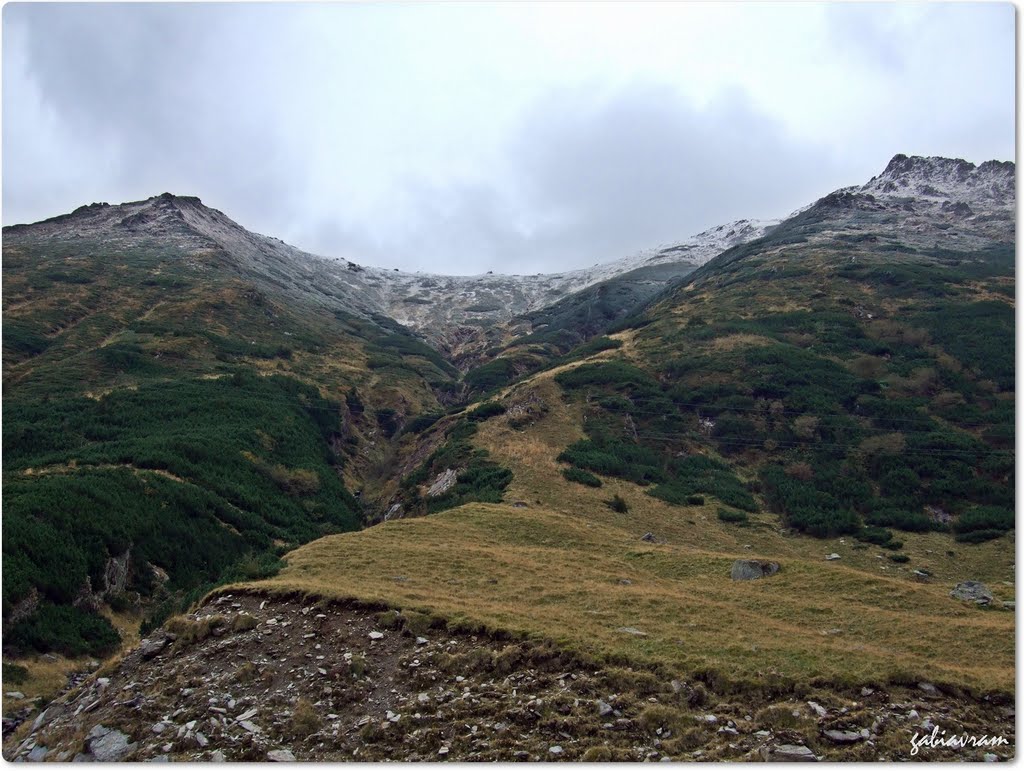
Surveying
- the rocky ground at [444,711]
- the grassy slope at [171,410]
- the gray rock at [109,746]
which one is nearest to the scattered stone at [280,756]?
the rocky ground at [444,711]

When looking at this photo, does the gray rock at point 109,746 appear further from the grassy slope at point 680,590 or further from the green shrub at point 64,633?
the green shrub at point 64,633

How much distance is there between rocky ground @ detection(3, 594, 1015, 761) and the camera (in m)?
13.7

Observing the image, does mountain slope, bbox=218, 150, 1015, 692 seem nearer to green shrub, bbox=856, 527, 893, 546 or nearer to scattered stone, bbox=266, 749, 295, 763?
green shrub, bbox=856, 527, 893, 546

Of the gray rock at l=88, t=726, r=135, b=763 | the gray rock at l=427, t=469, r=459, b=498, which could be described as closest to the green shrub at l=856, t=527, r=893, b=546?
the gray rock at l=427, t=469, r=459, b=498

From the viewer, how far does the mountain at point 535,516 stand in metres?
15.1

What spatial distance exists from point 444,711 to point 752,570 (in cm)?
1708

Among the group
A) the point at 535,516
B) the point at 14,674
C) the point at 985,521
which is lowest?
the point at 985,521

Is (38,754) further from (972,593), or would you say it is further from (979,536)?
(979,536)

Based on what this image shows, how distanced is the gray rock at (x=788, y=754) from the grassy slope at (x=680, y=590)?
243cm

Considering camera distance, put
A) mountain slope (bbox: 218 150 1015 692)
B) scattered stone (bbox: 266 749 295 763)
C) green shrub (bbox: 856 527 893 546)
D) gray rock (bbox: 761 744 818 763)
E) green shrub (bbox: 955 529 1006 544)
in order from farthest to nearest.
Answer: green shrub (bbox: 856 527 893 546) → green shrub (bbox: 955 529 1006 544) → mountain slope (bbox: 218 150 1015 692) → scattered stone (bbox: 266 749 295 763) → gray rock (bbox: 761 744 818 763)

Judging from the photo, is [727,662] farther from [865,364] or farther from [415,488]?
[865,364]

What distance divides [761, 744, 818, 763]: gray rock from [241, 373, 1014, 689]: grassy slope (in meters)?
2.43

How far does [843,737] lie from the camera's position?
13.5m

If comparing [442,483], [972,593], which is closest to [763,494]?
[972,593]
